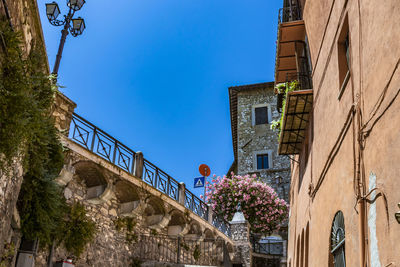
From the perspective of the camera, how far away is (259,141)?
30.9 m

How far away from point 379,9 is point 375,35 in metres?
0.33

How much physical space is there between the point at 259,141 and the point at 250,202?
8.42 metres

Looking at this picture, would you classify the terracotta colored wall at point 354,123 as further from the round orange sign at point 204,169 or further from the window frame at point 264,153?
the window frame at point 264,153

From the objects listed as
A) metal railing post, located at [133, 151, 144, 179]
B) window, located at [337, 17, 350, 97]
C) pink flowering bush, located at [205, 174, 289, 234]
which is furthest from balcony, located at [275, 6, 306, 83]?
pink flowering bush, located at [205, 174, 289, 234]

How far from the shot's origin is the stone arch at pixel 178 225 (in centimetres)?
1569

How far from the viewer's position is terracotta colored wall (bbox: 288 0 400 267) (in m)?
4.83

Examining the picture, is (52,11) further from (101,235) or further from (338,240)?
(338,240)

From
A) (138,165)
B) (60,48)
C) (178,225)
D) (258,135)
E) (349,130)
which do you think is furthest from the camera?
(258,135)

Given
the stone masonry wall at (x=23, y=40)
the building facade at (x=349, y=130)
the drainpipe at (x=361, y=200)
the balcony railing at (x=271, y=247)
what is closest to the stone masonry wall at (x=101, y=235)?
the stone masonry wall at (x=23, y=40)

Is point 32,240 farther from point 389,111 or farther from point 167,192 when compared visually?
point 389,111

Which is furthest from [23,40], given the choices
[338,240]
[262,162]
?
[262,162]

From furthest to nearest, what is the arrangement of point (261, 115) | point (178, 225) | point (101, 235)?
point (261, 115) < point (178, 225) < point (101, 235)

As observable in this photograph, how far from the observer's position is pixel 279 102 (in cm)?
1309

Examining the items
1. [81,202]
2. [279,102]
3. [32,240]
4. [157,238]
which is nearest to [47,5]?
[81,202]
